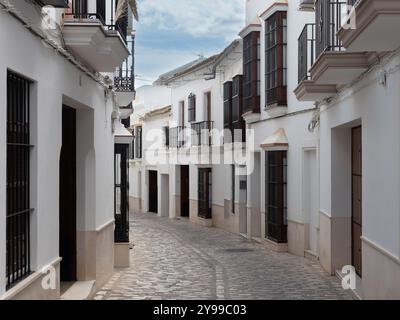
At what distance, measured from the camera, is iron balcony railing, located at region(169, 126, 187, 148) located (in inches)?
1040

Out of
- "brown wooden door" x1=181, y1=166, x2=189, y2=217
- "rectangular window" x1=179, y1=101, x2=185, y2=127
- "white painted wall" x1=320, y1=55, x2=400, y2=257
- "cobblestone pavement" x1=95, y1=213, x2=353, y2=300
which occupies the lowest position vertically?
"cobblestone pavement" x1=95, y1=213, x2=353, y2=300

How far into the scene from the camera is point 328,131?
11578 millimetres

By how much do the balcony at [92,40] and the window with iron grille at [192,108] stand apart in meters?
15.7

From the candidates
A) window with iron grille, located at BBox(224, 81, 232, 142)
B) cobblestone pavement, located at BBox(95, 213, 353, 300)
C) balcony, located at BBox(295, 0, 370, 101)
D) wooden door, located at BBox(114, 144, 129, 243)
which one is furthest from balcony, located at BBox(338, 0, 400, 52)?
window with iron grille, located at BBox(224, 81, 232, 142)

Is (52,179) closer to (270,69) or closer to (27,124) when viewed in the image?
(27,124)

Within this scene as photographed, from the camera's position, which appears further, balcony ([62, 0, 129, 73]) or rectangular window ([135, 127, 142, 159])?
rectangular window ([135, 127, 142, 159])

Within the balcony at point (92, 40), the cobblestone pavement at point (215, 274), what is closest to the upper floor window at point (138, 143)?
the cobblestone pavement at point (215, 274)

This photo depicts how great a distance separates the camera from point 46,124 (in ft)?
22.1

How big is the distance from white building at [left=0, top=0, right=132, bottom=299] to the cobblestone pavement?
3.45 ft

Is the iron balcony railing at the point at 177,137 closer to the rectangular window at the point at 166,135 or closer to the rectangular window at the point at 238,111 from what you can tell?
the rectangular window at the point at 166,135

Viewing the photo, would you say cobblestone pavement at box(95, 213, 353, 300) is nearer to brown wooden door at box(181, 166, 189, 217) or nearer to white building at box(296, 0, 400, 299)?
white building at box(296, 0, 400, 299)

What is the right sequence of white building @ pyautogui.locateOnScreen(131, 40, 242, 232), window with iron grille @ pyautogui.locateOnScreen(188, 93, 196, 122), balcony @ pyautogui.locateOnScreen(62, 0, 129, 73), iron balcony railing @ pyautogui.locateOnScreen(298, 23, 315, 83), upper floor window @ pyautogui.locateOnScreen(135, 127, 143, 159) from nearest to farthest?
balcony @ pyautogui.locateOnScreen(62, 0, 129, 73) < iron balcony railing @ pyautogui.locateOnScreen(298, 23, 315, 83) < white building @ pyautogui.locateOnScreen(131, 40, 242, 232) < window with iron grille @ pyautogui.locateOnScreen(188, 93, 196, 122) < upper floor window @ pyautogui.locateOnScreen(135, 127, 143, 159)

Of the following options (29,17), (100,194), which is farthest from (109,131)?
(29,17)

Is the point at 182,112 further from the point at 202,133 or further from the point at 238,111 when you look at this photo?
the point at 238,111
